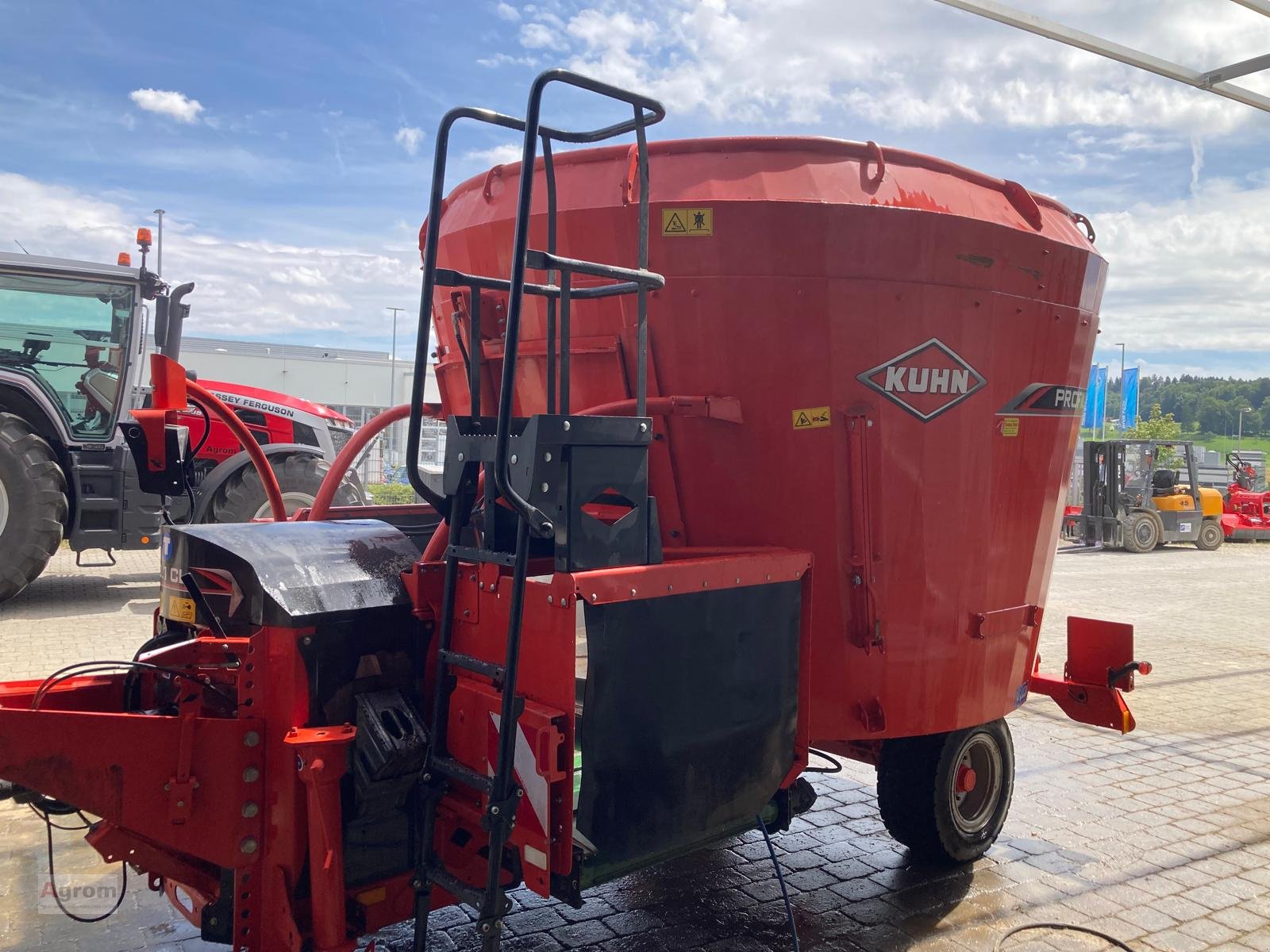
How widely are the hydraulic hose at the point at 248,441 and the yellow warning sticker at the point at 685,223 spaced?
6.09 feet

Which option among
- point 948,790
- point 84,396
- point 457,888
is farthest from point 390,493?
point 457,888

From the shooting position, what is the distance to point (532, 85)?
8.42ft

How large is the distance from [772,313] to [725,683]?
122 cm

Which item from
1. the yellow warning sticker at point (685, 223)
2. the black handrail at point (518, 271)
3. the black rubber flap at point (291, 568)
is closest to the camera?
the black handrail at point (518, 271)

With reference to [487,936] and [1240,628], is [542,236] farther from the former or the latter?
[1240,628]

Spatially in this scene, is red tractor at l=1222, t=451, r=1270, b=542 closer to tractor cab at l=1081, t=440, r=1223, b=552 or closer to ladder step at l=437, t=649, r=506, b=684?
tractor cab at l=1081, t=440, r=1223, b=552

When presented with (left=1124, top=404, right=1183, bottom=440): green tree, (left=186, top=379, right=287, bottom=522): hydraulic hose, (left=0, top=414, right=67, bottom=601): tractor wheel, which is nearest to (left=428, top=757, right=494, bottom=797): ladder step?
(left=186, top=379, right=287, bottom=522): hydraulic hose

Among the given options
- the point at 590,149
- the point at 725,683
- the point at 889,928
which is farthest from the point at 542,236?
the point at 889,928

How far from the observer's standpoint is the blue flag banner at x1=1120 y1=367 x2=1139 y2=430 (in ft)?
105

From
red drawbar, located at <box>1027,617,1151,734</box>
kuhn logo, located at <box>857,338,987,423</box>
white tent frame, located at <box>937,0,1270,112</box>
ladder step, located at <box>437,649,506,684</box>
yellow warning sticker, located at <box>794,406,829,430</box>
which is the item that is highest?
white tent frame, located at <box>937,0,1270,112</box>

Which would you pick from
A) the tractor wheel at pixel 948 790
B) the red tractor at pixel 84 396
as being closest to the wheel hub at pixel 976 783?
the tractor wheel at pixel 948 790

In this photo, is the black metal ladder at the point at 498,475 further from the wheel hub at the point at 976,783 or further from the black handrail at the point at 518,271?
the wheel hub at the point at 976,783

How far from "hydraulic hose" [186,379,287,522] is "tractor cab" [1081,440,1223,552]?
16587 mm

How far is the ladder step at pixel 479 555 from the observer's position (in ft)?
8.74
